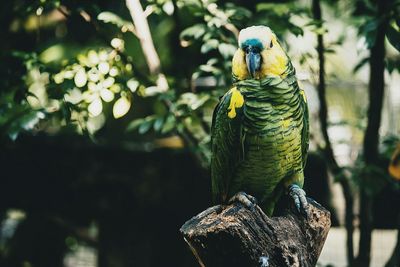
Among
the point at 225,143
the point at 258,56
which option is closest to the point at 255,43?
the point at 258,56

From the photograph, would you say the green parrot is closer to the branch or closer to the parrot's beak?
the parrot's beak

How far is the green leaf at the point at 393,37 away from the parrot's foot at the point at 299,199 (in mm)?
758

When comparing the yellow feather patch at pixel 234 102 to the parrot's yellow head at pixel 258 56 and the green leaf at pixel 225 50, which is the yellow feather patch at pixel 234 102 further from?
the green leaf at pixel 225 50

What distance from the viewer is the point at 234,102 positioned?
2049 millimetres

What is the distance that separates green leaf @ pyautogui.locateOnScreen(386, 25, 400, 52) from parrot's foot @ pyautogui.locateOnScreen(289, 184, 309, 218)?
76 cm

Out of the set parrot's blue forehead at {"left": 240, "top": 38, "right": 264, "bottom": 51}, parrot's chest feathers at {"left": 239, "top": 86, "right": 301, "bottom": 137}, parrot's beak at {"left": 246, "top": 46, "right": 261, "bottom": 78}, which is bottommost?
parrot's chest feathers at {"left": 239, "top": 86, "right": 301, "bottom": 137}

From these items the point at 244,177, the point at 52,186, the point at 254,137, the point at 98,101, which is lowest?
the point at 52,186

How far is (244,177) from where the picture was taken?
2207mm

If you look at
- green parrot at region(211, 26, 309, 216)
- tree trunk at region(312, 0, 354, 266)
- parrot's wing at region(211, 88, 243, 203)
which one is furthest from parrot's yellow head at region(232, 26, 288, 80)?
tree trunk at region(312, 0, 354, 266)

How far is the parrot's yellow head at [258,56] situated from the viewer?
201cm

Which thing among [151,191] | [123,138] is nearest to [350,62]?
[123,138]

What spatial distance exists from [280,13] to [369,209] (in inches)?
51.6

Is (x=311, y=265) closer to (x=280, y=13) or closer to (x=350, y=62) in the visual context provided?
(x=280, y=13)

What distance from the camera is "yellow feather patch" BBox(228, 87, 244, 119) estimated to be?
6.70ft
